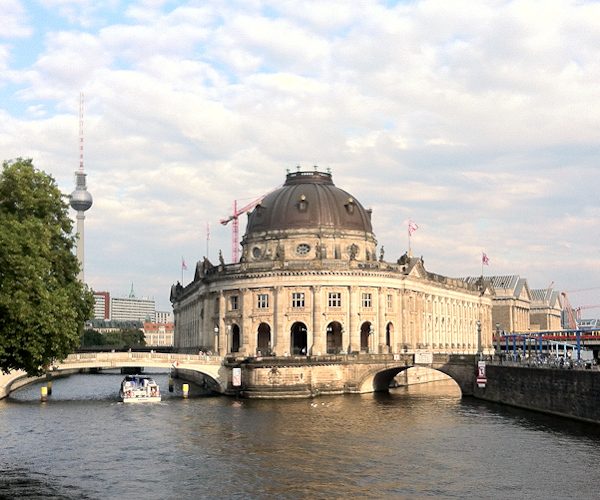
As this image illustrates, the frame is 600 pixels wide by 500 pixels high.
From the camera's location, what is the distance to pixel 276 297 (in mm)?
117000

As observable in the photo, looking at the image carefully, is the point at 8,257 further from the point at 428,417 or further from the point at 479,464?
the point at 428,417

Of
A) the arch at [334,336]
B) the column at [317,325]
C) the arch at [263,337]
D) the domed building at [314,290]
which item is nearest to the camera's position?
the column at [317,325]

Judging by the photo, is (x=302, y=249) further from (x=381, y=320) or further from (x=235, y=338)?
(x=381, y=320)

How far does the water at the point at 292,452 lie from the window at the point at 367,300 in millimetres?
31967

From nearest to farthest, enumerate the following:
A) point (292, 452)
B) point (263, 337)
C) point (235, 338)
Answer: point (292, 452), point (235, 338), point (263, 337)

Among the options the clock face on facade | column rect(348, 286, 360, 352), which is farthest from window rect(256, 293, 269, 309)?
the clock face on facade

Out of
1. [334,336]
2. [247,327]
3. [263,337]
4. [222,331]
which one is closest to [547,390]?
[334,336]

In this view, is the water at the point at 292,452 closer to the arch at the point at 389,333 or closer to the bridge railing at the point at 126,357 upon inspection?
the bridge railing at the point at 126,357

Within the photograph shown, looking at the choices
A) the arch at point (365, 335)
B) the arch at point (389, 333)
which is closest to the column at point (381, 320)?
the arch at point (365, 335)

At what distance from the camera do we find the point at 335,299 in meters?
117

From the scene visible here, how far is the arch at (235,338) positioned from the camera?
123 m

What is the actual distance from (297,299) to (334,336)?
9955 millimetres

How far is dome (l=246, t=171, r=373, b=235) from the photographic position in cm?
12975

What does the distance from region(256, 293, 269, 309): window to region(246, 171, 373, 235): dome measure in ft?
50.3
